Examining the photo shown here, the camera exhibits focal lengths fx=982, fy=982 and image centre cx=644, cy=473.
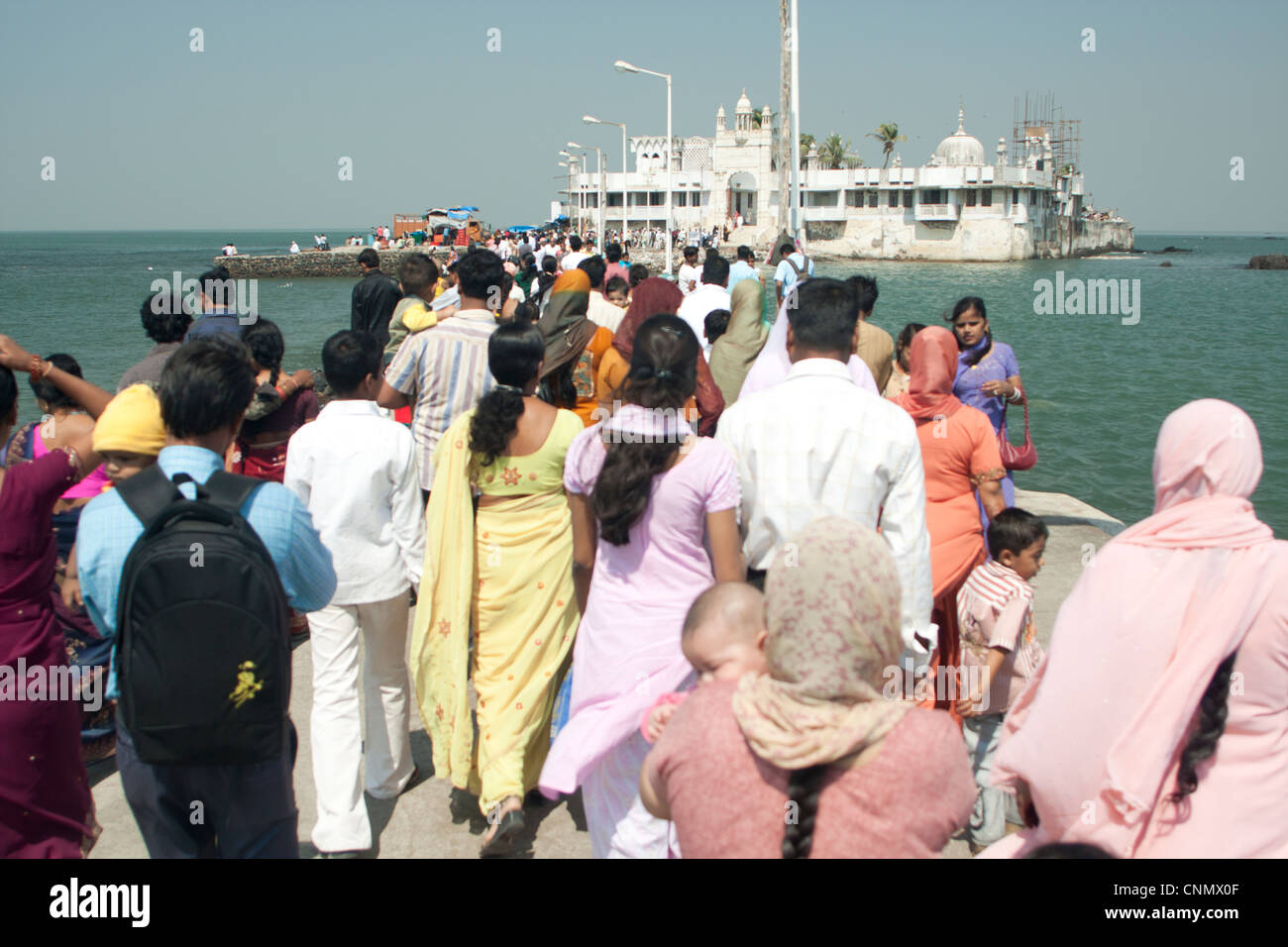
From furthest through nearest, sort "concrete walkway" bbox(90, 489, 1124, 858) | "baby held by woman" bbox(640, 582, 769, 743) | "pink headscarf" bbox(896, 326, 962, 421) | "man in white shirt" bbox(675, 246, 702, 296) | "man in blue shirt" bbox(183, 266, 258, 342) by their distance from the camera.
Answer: "man in white shirt" bbox(675, 246, 702, 296)
"man in blue shirt" bbox(183, 266, 258, 342)
"pink headscarf" bbox(896, 326, 962, 421)
"concrete walkway" bbox(90, 489, 1124, 858)
"baby held by woman" bbox(640, 582, 769, 743)

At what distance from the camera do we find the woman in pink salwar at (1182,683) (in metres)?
2.15

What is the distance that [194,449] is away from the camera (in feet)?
8.04

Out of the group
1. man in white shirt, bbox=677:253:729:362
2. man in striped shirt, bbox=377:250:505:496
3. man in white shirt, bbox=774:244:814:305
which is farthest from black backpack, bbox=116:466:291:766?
man in white shirt, bbox=774:244:814:305

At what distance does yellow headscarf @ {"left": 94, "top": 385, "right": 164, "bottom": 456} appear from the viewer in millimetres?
2545

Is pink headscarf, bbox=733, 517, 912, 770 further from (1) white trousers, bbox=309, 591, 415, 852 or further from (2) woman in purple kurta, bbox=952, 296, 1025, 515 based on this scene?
(2) woman in purple kurta, bbox=952, 296, 1025, 515

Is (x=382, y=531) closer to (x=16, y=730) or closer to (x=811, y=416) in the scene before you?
(x=16, y=730)

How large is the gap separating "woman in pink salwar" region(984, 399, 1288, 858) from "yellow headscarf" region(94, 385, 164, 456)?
2.33m

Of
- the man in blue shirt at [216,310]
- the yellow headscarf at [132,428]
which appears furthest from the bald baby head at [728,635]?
the man in blue shirt at [216,310]

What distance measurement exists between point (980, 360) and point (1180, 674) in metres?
3.69

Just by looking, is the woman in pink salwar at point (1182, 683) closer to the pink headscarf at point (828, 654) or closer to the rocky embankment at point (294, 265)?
the pink headscarf at point (828, 654)

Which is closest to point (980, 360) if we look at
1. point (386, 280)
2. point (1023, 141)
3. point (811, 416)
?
point (811, 416)

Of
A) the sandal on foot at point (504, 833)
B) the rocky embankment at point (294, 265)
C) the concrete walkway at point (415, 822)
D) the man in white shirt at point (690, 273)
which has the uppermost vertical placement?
the rocky embankment at point (294, 265)

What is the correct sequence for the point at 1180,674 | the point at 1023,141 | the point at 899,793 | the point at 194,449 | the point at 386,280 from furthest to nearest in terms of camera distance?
the point at 1023,141, the point at 386,280, the point at 194,449, the point at 1180,674, the point at 899,793
